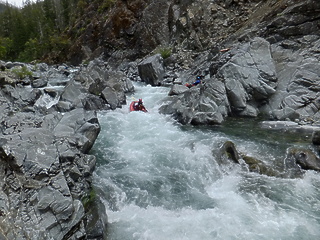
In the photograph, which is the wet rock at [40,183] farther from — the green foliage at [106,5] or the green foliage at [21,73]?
the green foliage at [106,5]

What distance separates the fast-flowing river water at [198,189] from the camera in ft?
22.3

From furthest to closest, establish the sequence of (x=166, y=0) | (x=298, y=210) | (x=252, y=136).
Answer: (x=166, y=0) → (x=252, y=136) → (x=298, y=210)

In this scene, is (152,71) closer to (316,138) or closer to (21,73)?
(21,73)

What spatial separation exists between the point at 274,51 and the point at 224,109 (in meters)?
5.57

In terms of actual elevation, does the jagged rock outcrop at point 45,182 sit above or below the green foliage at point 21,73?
below

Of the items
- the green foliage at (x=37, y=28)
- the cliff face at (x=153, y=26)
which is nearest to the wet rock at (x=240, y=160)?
the cliff face at (x=153, y=26)

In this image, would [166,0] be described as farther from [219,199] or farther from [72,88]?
[219,199]

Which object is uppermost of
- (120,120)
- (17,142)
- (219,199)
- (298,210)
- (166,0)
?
(166,0)

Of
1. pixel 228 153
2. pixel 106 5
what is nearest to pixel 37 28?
pixel 106 5

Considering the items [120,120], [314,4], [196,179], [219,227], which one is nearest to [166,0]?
[314,4]

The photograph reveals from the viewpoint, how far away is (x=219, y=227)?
6.81m

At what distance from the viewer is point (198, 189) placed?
8.73m

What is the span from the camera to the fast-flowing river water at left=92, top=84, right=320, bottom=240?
6801 mm

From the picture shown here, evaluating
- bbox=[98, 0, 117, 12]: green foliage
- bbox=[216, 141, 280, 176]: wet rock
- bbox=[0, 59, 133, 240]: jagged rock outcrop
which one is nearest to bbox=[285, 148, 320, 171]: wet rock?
bbox=[216, 141, 280, 176]: wet rock
